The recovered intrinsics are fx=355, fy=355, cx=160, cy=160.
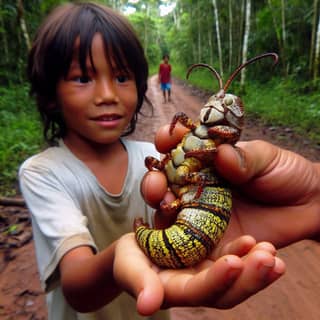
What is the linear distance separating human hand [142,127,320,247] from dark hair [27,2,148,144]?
1.88ft

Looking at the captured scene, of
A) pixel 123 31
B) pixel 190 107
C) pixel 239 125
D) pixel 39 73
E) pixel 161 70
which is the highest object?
pixel 123 31

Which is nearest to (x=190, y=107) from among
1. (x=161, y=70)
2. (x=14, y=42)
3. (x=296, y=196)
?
(x=161, y=70)

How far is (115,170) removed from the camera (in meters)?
2.51

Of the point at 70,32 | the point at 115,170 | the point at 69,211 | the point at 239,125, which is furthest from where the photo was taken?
the point at 115,170

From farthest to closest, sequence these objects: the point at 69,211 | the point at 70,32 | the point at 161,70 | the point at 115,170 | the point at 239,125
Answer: the point at 161,70 < the point at 115,170 < the point at 239,125 < the point at 70,32 < the point at 69,211

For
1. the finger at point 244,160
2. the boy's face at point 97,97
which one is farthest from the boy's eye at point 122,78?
the finger at point 244,160

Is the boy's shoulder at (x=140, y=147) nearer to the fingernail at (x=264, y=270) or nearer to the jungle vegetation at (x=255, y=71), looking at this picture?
the fingernail at (x=264, y=270)

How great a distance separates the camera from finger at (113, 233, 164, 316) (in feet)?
4.06

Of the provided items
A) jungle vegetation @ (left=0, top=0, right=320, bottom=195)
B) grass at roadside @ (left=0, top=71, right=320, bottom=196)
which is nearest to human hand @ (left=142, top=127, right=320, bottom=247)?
jungle vegetation @ (left=0, top=0, right=320, bottom=195)

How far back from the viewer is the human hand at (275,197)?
7.79ft

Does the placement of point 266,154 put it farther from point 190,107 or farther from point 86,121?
point 190,107

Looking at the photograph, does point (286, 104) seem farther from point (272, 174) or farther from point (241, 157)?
point (241, 157)

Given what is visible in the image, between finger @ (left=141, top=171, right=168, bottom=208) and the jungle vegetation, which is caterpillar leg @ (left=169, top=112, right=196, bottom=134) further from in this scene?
the jungle vegetation

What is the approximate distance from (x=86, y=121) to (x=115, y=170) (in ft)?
1.44
